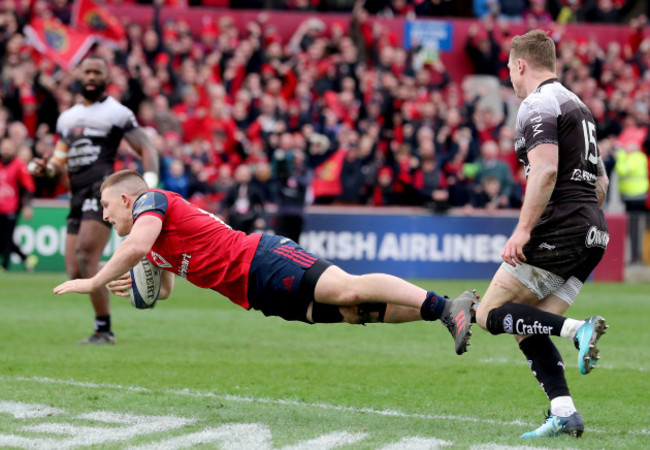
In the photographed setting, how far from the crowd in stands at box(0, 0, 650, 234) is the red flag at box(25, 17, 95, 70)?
1.14 ft

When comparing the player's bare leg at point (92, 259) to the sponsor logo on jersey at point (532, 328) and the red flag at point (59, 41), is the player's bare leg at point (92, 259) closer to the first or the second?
the sponsor logo on jersey at point (532, 328)

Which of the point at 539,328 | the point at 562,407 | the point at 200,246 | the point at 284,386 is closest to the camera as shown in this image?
the point at 539,328

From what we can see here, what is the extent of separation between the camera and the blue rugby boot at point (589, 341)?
5633 millimetres

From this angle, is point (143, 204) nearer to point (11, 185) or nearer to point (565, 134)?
point (565, 134)

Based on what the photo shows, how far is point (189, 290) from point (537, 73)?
1192 centimetres

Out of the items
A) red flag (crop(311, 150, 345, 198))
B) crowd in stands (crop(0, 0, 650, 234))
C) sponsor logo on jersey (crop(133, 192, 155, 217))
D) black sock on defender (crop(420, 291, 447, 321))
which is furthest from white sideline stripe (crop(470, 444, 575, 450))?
red flag (crop(311, 150, 345, 198))

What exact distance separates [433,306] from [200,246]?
151 centimetres

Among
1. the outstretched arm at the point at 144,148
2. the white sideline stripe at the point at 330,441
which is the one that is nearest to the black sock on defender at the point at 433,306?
the white sideline stripe at the point at 330,441

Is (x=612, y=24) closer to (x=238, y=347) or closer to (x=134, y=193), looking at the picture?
(x=238, y=347)

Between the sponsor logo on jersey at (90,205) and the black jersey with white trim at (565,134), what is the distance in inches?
207

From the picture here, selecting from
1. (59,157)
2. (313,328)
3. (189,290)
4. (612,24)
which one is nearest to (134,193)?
(59,157)

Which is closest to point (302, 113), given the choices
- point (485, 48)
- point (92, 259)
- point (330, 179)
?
point (330, 179)

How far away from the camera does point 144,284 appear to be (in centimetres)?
711

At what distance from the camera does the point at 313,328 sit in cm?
1274
